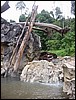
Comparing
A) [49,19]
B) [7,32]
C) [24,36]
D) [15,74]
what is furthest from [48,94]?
[49,19]

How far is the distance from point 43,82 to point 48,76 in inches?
17.4

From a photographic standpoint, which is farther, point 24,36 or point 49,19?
point 49,19

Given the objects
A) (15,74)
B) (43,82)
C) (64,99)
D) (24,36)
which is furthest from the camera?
(24,36)

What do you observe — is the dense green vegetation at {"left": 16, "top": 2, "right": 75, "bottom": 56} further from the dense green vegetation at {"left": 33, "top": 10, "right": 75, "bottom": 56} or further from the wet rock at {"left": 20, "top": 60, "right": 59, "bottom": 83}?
the wet rock at {"left": 20, "top": 60, "right": 59, "bottom": 83}

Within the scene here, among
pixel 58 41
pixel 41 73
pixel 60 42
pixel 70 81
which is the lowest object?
pixel 41 73

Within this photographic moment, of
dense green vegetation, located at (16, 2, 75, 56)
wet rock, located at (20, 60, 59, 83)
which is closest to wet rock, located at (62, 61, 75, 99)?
wet rock, located at (20, 60, 59, 83)

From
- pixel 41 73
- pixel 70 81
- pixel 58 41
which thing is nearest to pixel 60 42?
pixel 58 41

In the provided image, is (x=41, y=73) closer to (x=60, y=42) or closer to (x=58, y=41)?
(x=60, y=42)

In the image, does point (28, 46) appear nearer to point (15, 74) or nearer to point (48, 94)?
point (15, 74)

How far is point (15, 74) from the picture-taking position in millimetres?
13531

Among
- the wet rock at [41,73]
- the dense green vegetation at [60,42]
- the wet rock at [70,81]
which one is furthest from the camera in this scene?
the dense green vegetation at [60,42]

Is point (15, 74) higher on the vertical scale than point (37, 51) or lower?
lower

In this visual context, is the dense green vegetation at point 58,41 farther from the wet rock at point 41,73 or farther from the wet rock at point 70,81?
the wet rock at point 70,81

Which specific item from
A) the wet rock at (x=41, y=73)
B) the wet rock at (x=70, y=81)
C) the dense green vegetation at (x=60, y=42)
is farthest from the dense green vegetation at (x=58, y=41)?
the wet rock at (x=70, y=81)
